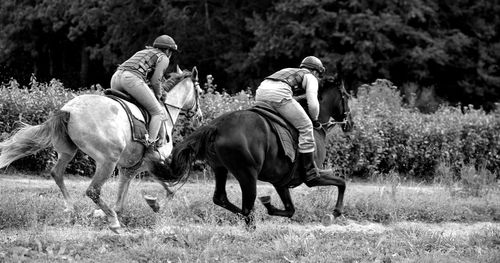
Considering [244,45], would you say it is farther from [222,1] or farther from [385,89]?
[385,89]

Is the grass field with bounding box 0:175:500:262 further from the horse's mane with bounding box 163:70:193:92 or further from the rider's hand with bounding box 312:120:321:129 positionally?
the horse's mane with bounding box 163:70:193:92

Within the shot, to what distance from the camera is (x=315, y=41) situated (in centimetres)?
3111

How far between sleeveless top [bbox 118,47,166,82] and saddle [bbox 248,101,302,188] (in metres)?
1.68

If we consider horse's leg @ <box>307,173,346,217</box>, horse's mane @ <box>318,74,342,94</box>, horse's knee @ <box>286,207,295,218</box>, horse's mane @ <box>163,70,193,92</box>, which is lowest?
horse's knee @ <box>286,207,295,218</box>

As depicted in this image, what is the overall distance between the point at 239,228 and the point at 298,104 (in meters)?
1.95

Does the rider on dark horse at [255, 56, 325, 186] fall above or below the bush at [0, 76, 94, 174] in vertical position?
above

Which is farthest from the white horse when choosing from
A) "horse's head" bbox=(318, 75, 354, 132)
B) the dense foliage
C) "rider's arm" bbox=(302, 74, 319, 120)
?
the dense foliage

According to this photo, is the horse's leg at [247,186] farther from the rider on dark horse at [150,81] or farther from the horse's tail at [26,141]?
the horse's tail at [26,141]

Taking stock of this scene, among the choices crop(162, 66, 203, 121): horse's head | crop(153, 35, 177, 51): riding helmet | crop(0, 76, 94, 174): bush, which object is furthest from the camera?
crop(0, 76, 94, 174): bush

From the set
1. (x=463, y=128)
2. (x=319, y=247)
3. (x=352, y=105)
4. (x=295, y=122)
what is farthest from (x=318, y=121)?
(x=463, y=128)

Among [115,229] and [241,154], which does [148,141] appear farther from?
[241,154]

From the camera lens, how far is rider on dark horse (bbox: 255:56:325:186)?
34.5 feet

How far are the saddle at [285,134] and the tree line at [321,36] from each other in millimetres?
18385

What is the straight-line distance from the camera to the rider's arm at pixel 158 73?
11180 mm
